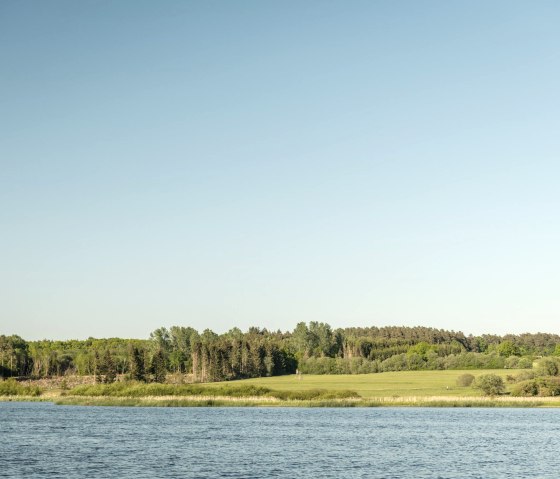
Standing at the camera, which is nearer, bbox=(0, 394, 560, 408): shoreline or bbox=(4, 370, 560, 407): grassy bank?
bbox=(0, 394, 560, 408): shoreline

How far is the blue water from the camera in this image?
66188mm

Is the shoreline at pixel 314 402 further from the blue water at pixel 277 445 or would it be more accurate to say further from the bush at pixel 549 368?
the bush at pixel 549 368

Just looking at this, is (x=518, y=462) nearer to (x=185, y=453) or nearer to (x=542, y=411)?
(x=185, y=453)

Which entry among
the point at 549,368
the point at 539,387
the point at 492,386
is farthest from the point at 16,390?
the point at 549,368


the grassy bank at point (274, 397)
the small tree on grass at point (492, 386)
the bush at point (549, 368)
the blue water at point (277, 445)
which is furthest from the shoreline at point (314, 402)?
the bush at point (549, 368)

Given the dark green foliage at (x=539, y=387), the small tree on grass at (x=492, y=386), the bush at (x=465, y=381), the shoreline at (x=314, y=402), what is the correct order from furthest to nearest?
the bush at (x=465, y=381) → the small tree on grass at (x=492, y=386) → the dark green foliage at (x=539, y=387) → the shoreline at (x=314, y=402)

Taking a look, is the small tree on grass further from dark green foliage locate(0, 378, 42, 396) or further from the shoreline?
dark green foliage locate(0, 378, 42, 396)

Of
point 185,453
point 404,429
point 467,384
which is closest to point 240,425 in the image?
point 404,429

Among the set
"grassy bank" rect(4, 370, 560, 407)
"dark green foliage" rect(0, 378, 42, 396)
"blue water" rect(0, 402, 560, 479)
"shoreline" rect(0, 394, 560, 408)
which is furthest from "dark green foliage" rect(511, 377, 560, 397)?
"dark green foliage" rect(0, 378, 42, 396)

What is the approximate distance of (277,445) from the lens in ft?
281

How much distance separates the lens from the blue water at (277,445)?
6619 centimetres

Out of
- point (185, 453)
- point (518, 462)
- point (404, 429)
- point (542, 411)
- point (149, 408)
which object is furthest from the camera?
point (149, 408)

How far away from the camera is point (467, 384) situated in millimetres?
179125

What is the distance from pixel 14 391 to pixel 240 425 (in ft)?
313
